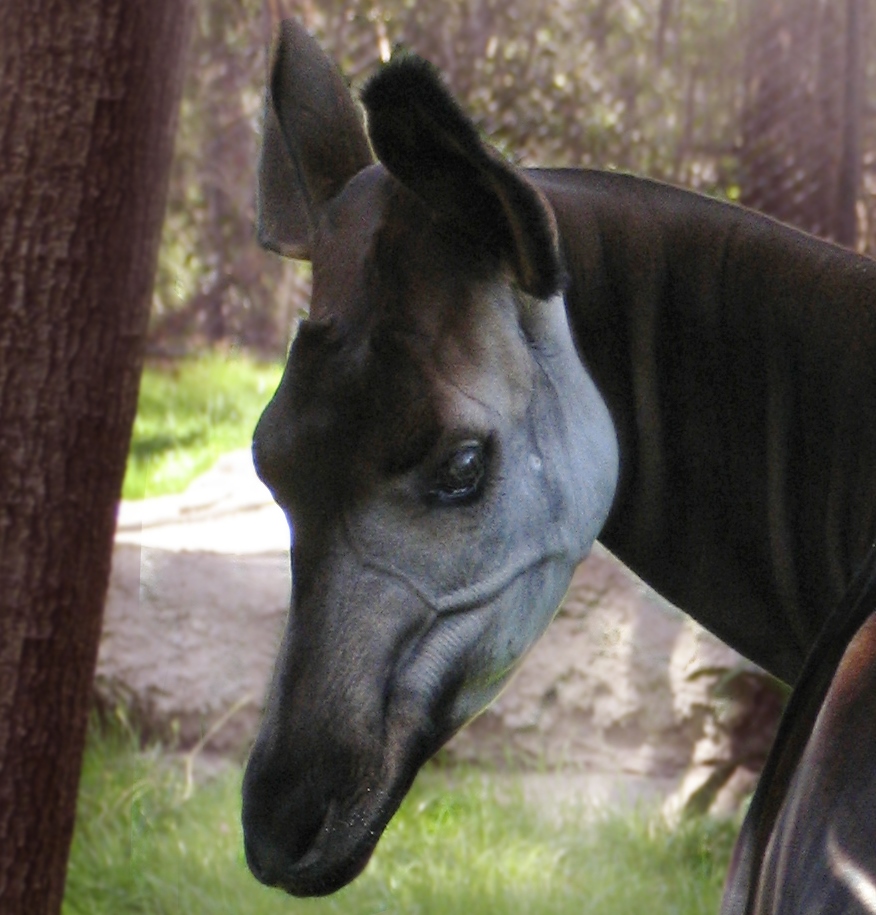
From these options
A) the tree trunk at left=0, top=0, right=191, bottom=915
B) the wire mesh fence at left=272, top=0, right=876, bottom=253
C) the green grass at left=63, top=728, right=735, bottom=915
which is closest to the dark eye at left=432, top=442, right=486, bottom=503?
the tree trunk at left=0, top=0, right=191, bottom=915

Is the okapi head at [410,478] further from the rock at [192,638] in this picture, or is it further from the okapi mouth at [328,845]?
the rock at [192,638]

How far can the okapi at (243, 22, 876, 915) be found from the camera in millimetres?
1066

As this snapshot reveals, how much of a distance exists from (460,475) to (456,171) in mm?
233

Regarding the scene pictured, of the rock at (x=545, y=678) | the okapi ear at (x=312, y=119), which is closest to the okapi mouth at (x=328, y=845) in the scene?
the okapi ear at (x=312, y=119)

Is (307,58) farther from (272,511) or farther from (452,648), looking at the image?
(272,511)

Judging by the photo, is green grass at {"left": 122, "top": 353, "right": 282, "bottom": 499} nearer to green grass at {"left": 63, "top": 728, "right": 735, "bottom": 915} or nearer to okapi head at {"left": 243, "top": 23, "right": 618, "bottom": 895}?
green grass at {"left": 63, "top": 728, "right": 735, "bottom": 915}

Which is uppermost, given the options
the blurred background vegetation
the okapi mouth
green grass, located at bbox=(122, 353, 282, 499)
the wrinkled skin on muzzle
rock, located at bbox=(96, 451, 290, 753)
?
the wrinkled skin on muzzle

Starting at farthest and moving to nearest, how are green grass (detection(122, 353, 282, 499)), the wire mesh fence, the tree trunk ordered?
1. green grass (detection(122, 353, 282, 499))
2. the wire mesh fence
3. the tree trunk

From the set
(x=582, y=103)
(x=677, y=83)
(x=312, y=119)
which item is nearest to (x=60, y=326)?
(x=312, y=119)

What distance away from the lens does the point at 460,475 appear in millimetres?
1109

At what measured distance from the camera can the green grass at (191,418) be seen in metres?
5.14

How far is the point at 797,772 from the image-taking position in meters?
1.01

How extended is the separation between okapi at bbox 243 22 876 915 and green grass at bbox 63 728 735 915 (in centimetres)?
180

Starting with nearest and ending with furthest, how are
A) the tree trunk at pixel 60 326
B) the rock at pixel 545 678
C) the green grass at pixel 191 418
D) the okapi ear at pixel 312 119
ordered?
the okapi ear at pixel 312 119
the tree trunk at pixel 60 326
the rock at pixel 545 678
the green grass at pixel 191 418
